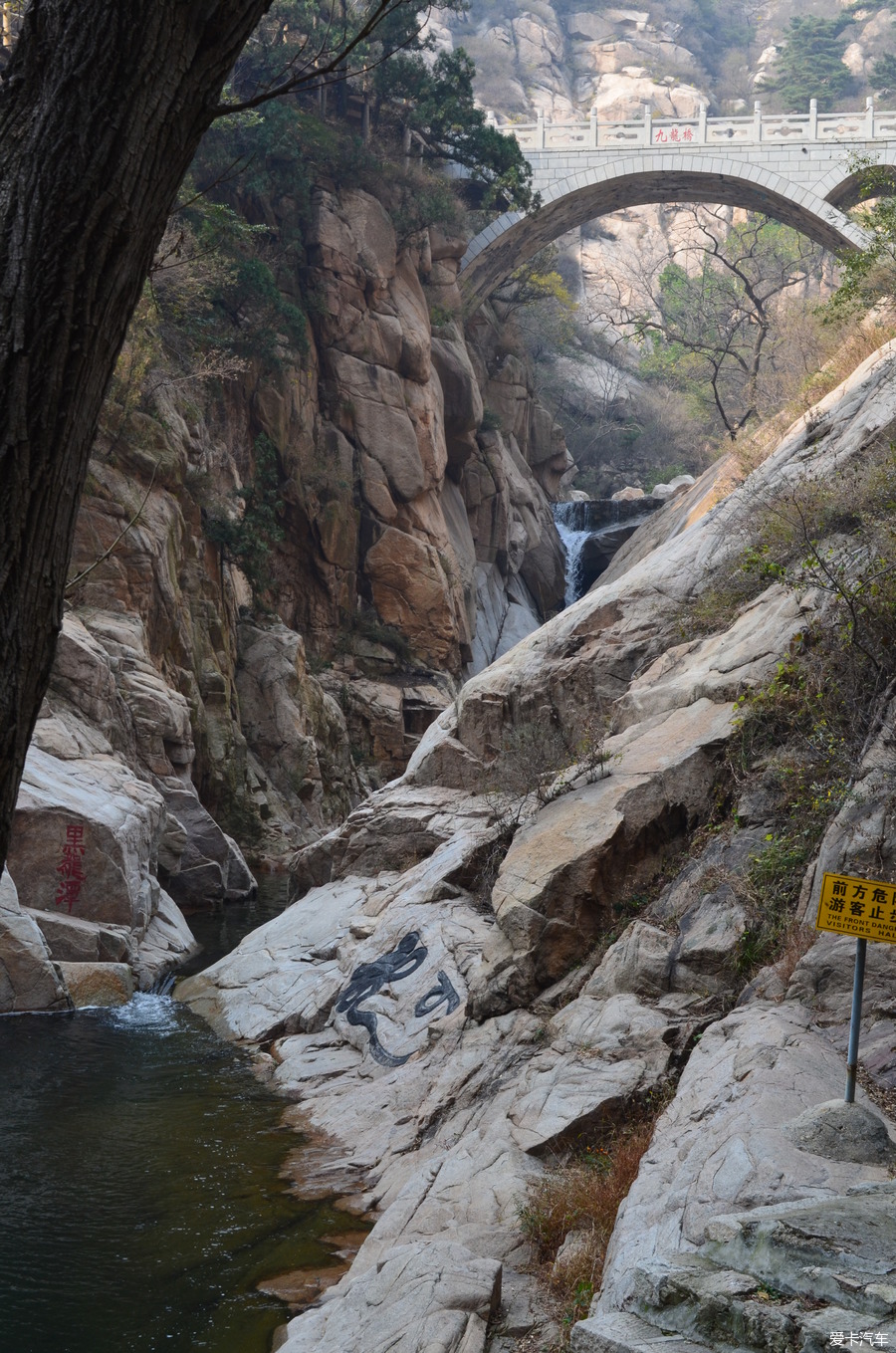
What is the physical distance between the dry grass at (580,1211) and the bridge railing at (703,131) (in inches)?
1256

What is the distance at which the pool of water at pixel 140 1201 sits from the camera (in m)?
5.30

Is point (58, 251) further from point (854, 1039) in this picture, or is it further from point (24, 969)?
point (24, 969)

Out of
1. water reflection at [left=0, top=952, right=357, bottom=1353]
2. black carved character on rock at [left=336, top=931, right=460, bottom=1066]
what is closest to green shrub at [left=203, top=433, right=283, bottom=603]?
water reflection at [left=0, top=952, right=357, bottom=1353]

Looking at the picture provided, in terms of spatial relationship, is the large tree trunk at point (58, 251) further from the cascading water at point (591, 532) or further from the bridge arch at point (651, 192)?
the cascading water at point (591, 532)

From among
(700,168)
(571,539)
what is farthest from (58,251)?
(571,539)

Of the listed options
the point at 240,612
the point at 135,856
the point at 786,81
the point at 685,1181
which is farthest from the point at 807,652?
the point at 786,81

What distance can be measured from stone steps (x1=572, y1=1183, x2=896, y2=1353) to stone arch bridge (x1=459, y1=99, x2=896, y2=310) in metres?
31.1

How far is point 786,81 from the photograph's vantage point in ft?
198

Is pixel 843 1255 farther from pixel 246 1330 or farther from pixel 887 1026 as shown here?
pixel 246 1330

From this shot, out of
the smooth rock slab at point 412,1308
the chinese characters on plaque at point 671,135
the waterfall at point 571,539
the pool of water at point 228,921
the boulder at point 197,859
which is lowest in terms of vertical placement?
the pool of water at point 228,921

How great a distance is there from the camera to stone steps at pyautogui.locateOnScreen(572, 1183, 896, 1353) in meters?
2.87

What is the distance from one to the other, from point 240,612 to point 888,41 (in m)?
59.8

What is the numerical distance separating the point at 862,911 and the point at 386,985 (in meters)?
5.95

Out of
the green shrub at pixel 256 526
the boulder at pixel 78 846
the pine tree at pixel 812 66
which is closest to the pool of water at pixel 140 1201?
the boulder at pixel 78 846
